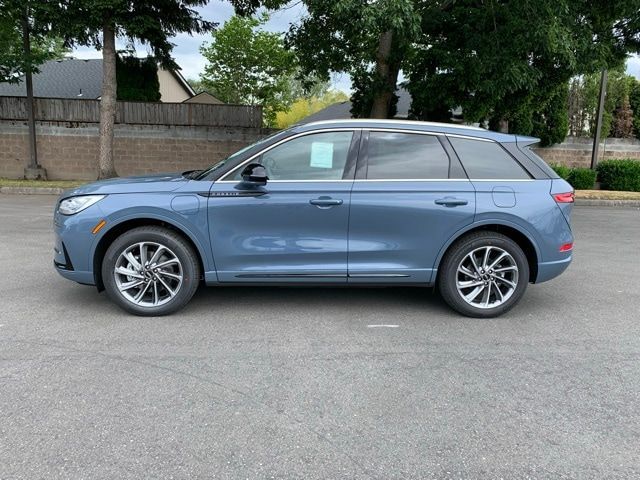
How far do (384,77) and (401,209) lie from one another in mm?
10684

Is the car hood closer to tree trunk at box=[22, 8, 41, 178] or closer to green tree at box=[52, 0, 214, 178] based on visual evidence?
green tree at box=[52, 0, 214, 178]

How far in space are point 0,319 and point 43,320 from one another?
38 cm

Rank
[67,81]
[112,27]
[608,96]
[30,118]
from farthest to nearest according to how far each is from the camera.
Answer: [67,81]
[608,96]
[30,118]
[112,27]

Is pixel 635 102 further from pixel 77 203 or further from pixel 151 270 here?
pixel 77 203

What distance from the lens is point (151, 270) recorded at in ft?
15.1

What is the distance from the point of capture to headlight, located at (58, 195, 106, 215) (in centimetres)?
456

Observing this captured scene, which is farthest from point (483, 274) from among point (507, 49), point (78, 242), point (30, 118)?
point (30, 118)

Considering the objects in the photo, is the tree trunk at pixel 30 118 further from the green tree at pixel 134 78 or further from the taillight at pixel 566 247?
the taillight at pixel 566 247

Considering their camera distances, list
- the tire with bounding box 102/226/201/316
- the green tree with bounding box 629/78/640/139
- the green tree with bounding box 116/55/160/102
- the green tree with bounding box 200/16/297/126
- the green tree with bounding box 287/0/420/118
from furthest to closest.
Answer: the green tree with bounding box 200/16/297/126 < the green tree with bounding box 629/78/640/139 < the green tree with bounding box 116/55/160/102 < the green tree with bounding box 287/0/420/118 < the tire with bounding box 102/226/201/316

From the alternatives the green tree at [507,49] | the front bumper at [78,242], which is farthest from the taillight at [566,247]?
the green tree at [507,49]

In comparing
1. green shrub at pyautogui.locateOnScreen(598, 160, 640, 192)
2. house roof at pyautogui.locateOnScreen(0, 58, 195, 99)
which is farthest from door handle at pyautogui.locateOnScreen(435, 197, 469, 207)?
house roof at pyautogui.locateOnScreen(0, 58, 195, 99)

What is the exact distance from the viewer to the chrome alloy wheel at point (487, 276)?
4.76 m

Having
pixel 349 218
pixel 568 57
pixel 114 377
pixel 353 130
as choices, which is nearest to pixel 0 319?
pixel 114 377

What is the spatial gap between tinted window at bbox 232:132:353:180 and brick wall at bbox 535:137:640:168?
52.9ft
